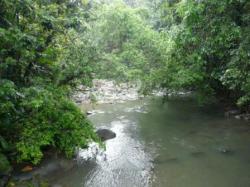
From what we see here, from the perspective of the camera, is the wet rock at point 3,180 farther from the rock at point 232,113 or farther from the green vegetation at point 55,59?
the rock at point 232,113

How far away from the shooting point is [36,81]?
26.9ft

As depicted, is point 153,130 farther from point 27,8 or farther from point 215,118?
point 27,8

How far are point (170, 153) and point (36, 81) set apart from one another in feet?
14.0

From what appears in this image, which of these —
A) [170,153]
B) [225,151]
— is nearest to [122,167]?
[170,153]

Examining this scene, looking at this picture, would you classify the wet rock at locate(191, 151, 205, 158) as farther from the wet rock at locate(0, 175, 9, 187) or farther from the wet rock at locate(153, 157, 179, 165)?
the wet rock at locate(0, 175, 9, 187)

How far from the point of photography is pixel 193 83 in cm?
1293

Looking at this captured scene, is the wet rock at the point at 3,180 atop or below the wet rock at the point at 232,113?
atop

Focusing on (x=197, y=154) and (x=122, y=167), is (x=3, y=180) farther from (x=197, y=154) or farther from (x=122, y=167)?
(x=197, y=154)

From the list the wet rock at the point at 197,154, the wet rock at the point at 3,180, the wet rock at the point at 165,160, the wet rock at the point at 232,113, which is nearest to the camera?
the wet rock at the point at 3,180

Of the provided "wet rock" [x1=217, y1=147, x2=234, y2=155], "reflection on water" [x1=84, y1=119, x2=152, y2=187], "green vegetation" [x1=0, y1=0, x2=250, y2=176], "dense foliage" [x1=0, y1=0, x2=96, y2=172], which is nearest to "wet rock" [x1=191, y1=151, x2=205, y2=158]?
"wet rock" [x1=217, y1=147, x2=234, y2=155]

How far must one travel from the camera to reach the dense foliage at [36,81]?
689 cm

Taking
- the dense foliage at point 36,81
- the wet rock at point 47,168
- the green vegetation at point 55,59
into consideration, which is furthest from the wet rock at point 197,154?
the wet rock at point 47,168

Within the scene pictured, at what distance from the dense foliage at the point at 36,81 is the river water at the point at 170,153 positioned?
3.27 feet

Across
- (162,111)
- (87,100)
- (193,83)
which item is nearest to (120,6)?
(87,100)
